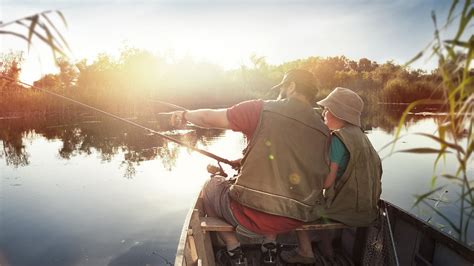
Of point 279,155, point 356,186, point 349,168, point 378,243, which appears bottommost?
point 378,243

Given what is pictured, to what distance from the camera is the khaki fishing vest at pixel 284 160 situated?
2754 mm

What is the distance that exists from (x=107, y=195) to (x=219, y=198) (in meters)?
6.16

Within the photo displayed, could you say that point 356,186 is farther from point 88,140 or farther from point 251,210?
point 88,140

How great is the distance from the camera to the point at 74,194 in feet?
28.3

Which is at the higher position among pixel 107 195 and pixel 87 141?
pixel 87 141

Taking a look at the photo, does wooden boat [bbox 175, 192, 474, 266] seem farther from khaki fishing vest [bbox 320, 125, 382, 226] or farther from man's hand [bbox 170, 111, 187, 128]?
man's hand [bbox 170, 111, 187, 128]

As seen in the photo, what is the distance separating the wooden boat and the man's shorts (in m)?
0.08

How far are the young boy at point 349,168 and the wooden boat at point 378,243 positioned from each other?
150mm

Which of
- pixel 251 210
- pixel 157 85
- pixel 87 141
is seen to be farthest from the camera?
pixel 157 85

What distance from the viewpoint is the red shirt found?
2.77 metres

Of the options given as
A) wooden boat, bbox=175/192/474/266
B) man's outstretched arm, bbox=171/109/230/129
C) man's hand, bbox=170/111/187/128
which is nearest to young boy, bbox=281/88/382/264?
wooden boat, bbox=175/192/474/266

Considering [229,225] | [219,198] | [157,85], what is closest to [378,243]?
[229,225]

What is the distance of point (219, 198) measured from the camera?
10.9ft

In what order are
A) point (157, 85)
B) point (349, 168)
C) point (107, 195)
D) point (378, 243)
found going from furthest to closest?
point (157, 85) → point (107, 195) → point (378, 243) → point (349, 168)
